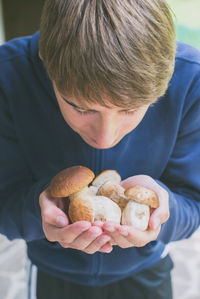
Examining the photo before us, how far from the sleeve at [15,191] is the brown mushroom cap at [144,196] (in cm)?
25

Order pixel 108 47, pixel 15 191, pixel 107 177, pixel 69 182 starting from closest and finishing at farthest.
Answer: pixel 108 47 → pixel 69 182 → pixel 107 177 → pixel 15 191

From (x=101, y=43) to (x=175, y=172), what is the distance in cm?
57

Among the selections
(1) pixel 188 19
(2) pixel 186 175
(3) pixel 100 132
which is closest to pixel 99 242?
(3) pixel 100 132

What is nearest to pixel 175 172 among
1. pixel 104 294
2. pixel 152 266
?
pixel 152 266

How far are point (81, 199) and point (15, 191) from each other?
312 millimetres

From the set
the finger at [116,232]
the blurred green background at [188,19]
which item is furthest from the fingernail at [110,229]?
the blurred green background at [188,19]

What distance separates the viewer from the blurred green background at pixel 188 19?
153 inches

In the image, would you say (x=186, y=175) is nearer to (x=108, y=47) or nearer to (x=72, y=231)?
(x=72, y=231)

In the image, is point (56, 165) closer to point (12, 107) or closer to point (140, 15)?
point (12, 107)

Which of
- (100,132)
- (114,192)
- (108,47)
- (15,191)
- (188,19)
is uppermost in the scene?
(108,47)

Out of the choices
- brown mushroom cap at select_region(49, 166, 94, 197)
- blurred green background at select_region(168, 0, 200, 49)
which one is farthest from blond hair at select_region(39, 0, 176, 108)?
blurred green background at select_region(168, 0, 200, 49)

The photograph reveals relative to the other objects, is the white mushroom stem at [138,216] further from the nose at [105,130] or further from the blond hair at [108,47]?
the blond hair at [108,47]

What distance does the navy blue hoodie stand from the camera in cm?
99

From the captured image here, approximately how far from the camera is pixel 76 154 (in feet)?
3.48
